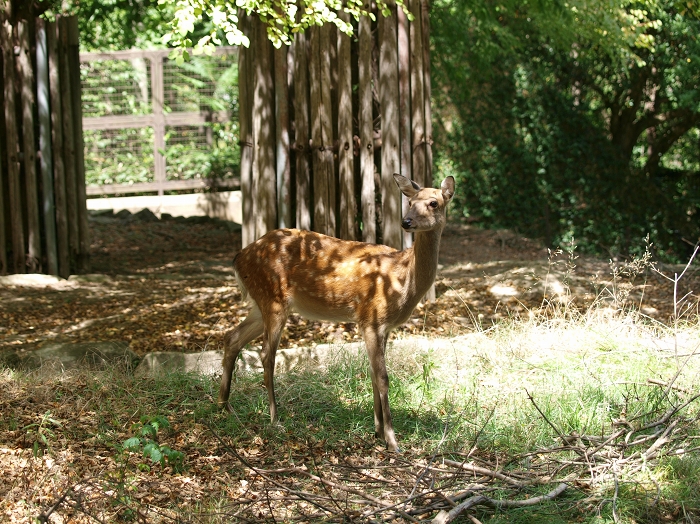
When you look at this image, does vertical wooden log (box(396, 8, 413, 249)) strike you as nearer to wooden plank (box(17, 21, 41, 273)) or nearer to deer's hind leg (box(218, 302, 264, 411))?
deer's hind leg (box(218, 302, 264, 411))

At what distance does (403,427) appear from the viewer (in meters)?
5.09

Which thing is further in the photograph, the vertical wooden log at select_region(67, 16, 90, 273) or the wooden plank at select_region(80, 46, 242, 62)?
the wooden plank at select_region(80, 46, 242, 62)

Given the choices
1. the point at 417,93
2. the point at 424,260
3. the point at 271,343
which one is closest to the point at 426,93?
the point at 417,93

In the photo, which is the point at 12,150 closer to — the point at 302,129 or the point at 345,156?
the point at 302,129

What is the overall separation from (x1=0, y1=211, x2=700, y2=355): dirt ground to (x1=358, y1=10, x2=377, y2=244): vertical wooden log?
965mm

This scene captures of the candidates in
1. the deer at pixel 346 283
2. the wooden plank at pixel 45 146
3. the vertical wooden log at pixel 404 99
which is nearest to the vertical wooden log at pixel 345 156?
the vertical wooden log at pixel 404 99

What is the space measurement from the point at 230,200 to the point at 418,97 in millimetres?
6650

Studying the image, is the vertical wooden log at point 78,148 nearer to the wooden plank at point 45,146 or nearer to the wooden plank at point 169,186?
the wooden plank at point 45,146

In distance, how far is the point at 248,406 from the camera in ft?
17.6

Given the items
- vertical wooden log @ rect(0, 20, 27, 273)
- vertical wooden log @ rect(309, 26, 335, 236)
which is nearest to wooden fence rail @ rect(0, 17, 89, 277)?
vertical wooden log @ rect(0, 20, 27, 273)

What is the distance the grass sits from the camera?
3844mm

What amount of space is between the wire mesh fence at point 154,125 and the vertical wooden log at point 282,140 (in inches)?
260

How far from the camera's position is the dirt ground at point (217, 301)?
675 centimetres

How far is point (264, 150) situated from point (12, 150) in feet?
9.72
